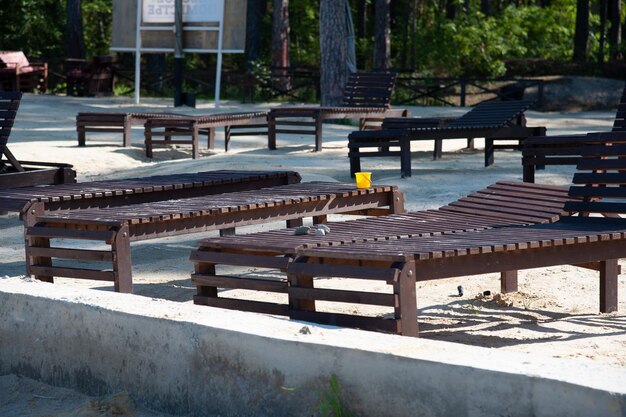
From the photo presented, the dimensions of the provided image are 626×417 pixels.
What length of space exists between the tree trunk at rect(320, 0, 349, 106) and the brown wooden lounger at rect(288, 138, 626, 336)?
15274 millimetres

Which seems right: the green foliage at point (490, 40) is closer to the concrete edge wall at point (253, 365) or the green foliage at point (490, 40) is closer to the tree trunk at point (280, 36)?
the tree trunk at point (280, 36)

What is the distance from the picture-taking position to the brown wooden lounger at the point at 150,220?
5.84m

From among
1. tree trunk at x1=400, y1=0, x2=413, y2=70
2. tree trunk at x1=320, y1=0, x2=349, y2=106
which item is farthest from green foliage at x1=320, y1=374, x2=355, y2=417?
tree trunk at x1=400, y1=0, x2=413, y2=70

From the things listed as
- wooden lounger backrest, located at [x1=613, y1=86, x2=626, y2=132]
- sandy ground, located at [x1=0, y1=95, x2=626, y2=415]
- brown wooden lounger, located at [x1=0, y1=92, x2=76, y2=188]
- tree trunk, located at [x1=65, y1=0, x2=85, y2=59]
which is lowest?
sandy ground, located at [x1=0, y1=95, x2=626, y2=415]

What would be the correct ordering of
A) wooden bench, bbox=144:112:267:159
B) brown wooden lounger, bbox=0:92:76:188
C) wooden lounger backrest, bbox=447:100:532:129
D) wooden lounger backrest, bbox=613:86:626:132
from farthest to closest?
wooden bench, bbox=144:112:267:159 < wooden lounger backrest, bbox=447:100:532:129 < wooden lounger backrest, bbox=613:86:626:132 < brown wooden lounger, bbox=0:92:76:188

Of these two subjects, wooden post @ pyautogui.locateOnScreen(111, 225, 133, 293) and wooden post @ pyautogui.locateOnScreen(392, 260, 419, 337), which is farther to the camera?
wooden post @ pyautogui.locateOnScreen(111, 225, 133, 293)

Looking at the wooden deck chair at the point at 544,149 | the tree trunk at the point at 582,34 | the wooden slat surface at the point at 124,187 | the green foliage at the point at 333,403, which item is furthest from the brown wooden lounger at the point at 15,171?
the tree trunk at the point at 582,34

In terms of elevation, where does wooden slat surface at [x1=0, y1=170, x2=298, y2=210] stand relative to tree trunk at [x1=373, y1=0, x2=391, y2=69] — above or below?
below

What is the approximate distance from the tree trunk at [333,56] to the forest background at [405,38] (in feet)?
23.2

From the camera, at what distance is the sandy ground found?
559 cm

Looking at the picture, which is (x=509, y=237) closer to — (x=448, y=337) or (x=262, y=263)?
(x=448, y=337)

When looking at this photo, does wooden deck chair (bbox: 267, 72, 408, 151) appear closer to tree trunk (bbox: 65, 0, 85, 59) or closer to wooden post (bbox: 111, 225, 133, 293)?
wooden post (bbox: 111, 225, 133, 293)

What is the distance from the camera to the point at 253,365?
408cm

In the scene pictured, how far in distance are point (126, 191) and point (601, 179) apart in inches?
111
